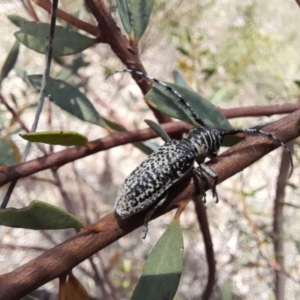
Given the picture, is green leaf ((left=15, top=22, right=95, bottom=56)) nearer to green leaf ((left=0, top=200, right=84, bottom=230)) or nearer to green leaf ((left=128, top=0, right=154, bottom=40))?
green leaf ((left=128, top=0, right=154, bottom=40))

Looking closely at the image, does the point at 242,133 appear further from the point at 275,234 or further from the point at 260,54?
the point at 260,54

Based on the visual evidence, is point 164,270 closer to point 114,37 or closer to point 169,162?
point 169,162

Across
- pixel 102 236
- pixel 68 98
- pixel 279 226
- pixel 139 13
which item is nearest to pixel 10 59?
pixel 68 98

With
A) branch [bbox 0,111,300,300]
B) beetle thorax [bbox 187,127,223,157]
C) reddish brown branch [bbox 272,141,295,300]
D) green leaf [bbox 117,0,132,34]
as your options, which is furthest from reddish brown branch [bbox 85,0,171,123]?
reddish brown branch [bbox 272,141,295,300]

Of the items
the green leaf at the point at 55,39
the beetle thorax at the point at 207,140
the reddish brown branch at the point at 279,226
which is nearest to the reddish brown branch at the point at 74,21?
the green leaf at the point at 55,39

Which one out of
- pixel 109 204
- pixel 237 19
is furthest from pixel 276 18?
pixel 109 204

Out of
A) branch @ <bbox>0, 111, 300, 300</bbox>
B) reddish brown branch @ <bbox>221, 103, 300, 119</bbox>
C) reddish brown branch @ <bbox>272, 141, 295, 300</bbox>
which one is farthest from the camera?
reddish brown branch @ <bbox>272, 141, 295, 300</bbox>

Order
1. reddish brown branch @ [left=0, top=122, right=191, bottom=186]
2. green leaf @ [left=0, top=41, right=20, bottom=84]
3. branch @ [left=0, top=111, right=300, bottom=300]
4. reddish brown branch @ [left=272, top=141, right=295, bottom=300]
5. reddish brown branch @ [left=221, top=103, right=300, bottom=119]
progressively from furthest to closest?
reddish brown branch @ [left=272, top=141, right=295, bottom=300] → green leaf @ [left=0, top=41, right=20, bottom=84] → reddish brown branch @ [left=221, top=103, right=300, bottom=119] → reddish brown branch @ [left=0, top=122, right=191, bottom=186] → branch @ [left=0, top=111, right=300, bottom=300]
